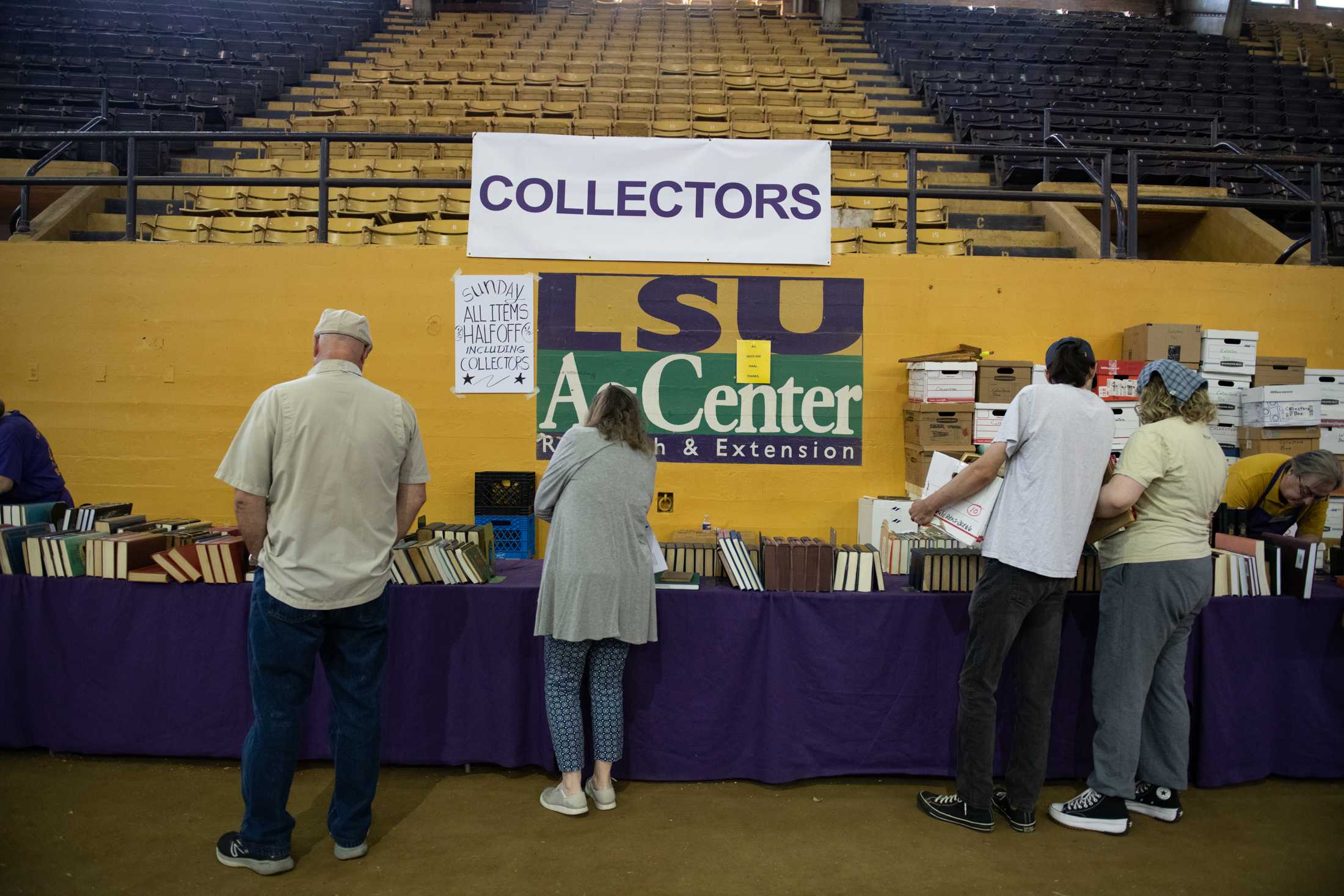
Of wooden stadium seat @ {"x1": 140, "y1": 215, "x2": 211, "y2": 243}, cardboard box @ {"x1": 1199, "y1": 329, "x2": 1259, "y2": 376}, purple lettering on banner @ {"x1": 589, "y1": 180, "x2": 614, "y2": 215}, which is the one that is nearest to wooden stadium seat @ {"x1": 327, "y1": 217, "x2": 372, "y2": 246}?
wooden stadium seat @ {"x1": 140, "y1": 215, "x2": 211, "y2": 243}

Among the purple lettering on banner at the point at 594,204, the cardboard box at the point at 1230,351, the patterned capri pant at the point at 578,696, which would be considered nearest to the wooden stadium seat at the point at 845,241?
the purple lettering on banner at the point at 594,204

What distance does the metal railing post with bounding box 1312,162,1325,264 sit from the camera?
582 centimetres

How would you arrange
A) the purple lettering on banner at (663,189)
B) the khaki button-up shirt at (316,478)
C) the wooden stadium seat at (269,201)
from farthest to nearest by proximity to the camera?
the wooden stadium seat at (269,201) < the purple lettering on banner at (663,189) < the khaki button-up shirt at (316,478)

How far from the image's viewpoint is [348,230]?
797 centimetres

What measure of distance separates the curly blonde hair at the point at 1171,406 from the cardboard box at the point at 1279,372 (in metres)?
2.58

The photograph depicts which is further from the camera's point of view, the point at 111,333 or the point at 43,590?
the point at 111,333

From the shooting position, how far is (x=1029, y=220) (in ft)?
27.7

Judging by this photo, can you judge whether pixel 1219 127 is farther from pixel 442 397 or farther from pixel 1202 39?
pixel 442 397

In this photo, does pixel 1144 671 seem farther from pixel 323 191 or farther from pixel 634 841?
pixel 323 191

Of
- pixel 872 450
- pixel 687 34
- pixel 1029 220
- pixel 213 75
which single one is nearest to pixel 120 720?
pixel 872 450

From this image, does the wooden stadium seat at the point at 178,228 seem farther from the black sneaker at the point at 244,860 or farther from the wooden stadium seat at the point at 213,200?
the black sneaker at the point at 244,860

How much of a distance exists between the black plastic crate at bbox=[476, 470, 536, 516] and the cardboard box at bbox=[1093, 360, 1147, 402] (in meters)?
3.62

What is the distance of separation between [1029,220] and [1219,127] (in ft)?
17.3

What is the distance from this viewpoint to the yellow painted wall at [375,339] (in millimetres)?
5445
